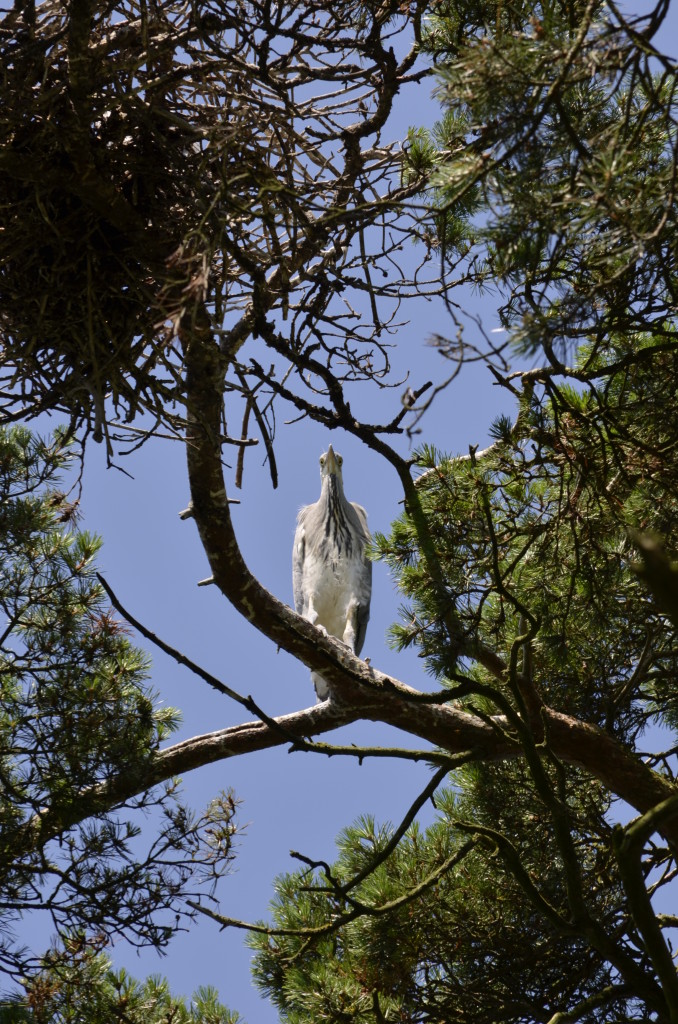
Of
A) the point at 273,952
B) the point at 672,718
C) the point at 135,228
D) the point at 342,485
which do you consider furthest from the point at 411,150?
the point at 342,485

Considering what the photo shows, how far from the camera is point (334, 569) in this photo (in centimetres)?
602

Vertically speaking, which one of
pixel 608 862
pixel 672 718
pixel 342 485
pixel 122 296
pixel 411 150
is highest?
pixel 342 485

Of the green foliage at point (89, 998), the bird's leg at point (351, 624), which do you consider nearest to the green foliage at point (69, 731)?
the green foliage at point (89, 998)

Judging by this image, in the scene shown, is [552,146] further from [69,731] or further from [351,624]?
[351,624]

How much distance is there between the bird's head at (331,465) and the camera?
6332 millimetres

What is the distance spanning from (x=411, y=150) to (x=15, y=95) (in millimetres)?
1269

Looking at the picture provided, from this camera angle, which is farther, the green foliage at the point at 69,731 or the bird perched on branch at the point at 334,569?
the bird perched on branch at the point at 334,569

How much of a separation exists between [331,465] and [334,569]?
2.19 ft

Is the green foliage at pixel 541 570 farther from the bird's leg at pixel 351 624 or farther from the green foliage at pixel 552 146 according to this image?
the bird's leg at pixel 351 624

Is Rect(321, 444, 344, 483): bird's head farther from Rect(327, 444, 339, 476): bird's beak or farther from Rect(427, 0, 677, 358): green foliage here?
Rect(427, 0, 677, 358): green foliage

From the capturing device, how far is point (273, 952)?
3684mm

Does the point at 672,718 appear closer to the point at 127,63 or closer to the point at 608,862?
the point at 608,862

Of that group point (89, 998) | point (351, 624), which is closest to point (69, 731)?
point (89, 998)

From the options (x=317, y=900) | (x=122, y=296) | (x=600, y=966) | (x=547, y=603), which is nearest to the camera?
(x=122, y=296)
